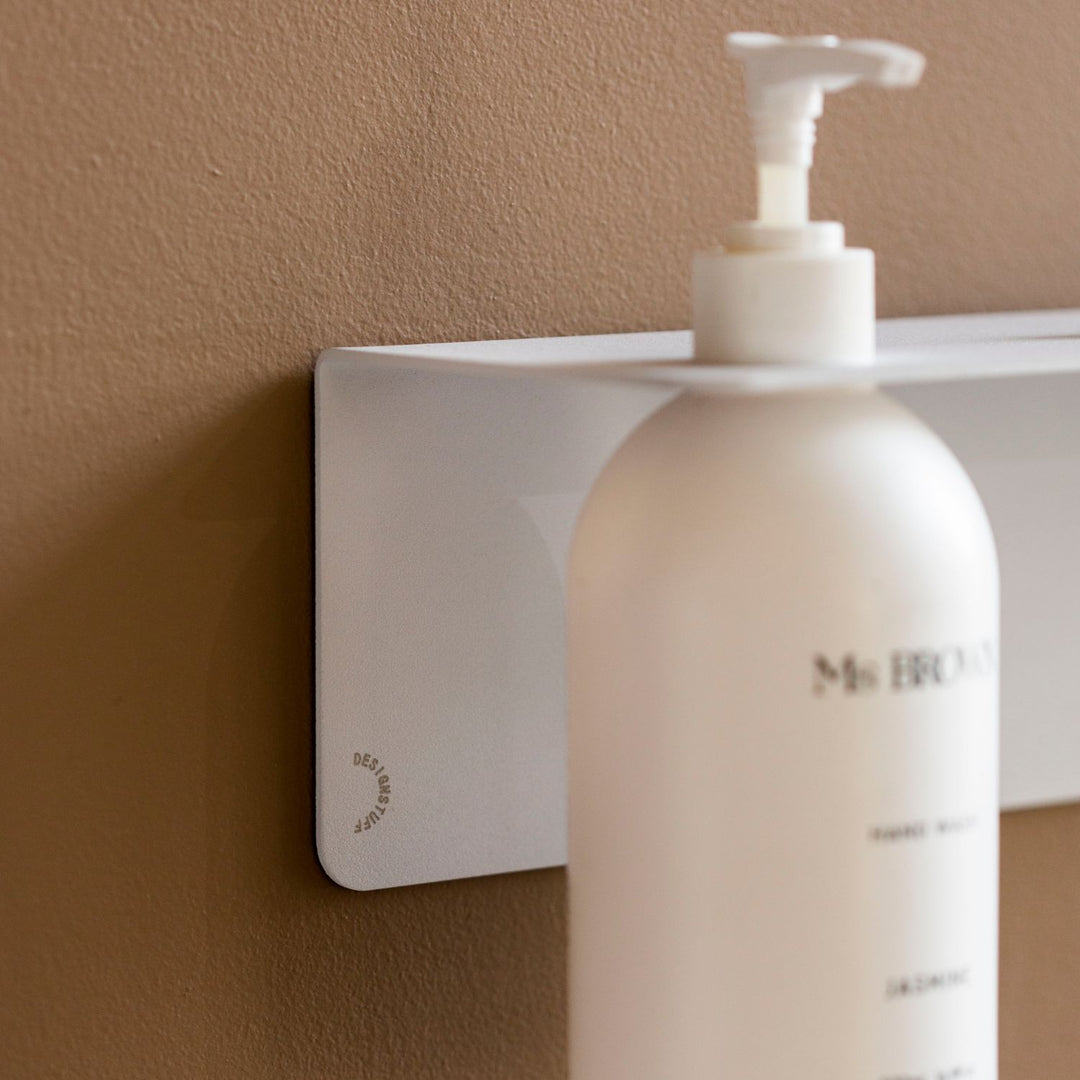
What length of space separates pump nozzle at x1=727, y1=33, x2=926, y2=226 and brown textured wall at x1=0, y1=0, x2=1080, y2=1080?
3.9 inches

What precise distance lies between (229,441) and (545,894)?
152mm

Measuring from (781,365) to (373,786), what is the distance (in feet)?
0.54

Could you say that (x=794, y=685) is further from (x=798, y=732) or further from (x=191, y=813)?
(x=191, y=813)

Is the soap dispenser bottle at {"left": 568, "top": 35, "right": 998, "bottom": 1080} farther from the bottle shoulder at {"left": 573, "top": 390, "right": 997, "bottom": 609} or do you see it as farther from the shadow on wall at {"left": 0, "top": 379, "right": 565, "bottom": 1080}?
the shadow on wall at {"left": 0, "top": 379, "right": 565, "bottom": 1080}

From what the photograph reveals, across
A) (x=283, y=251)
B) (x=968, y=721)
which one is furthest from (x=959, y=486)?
(x=283, y=251)

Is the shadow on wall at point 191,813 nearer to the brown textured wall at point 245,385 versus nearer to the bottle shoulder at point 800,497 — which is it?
the brown textured wall at point 245,385

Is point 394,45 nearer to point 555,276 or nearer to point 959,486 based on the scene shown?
point 555,276

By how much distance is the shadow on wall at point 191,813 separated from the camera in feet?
1.29

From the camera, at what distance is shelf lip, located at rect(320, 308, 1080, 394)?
0.30 m

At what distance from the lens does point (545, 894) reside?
17.6 inches

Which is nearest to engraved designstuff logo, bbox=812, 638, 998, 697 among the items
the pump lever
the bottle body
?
the bottle body

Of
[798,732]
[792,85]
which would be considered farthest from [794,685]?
[792,85]

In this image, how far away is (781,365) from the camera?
0.32 meters

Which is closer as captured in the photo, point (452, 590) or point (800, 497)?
point (800, 497)
